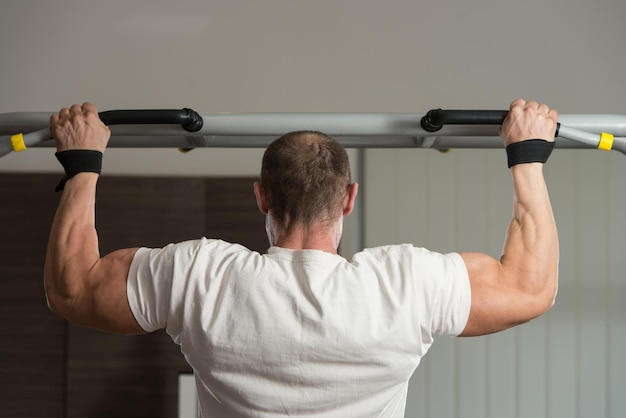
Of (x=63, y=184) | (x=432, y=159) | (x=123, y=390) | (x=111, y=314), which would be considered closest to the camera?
(x=111, y=314)

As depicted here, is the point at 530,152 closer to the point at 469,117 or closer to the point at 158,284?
the point at 469,117

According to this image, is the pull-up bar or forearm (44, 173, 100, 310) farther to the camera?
the pull-up bar

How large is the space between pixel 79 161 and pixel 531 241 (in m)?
0.82

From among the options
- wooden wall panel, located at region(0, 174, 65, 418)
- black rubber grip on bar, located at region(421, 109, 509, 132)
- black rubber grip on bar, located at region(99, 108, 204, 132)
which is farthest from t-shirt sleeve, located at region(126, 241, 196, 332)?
wooden wall panel, located at region(0, 174, 65, 418)

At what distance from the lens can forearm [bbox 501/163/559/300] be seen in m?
1.22

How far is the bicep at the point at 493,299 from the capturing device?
117 centimetres

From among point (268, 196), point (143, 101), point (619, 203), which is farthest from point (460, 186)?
point (268, 196)

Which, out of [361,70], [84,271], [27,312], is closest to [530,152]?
[84,271]

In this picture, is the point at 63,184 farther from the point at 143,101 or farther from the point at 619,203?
the point at 619,203

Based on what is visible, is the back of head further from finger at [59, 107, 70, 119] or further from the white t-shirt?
finger at [59, 107, 70, 119]

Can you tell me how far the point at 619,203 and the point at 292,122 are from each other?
2.40 m

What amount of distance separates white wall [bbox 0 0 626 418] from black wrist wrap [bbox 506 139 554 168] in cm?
196

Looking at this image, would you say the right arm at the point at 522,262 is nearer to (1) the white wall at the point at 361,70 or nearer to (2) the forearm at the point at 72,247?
(2) the forearm at the point at 72,247

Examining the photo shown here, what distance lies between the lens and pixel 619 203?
3301 mm
